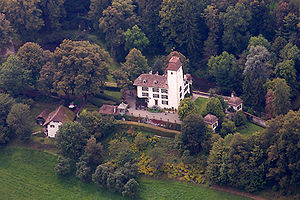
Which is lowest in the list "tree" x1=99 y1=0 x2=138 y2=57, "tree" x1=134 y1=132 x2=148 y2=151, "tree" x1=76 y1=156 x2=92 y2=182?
"tree" x1=76 y1=156 x2=92 y2=182

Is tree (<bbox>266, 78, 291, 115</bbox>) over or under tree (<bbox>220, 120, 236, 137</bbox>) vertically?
over

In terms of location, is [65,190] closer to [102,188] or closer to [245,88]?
[102,188]

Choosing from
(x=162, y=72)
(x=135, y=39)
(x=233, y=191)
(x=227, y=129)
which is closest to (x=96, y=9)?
(x=135, y=39)

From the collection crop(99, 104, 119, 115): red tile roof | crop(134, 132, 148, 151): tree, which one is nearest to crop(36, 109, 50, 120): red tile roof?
crop(99, 104, 119, 115): red tile roof

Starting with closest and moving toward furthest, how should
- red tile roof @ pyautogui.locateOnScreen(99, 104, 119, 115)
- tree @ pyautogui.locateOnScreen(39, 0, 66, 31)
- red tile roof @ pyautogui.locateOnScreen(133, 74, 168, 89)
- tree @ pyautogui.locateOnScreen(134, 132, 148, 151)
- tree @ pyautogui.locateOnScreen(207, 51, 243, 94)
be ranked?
tree @ pyautogui.locateOnScreen(134, 132, 148, 151), red tile roof @ pyautogui.locateOnScreen(133, 74, 168, 89), red tile roof @ pyautogui.locateOnScreen(99, 104, 119, 115), tree @ pyautogui.locateOnScreen(207, 51, 243, 94), tree @ pyautogui.locateOnScreen(39, 0, 66, 31)

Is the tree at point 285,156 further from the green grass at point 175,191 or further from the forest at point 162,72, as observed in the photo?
the green grass at point 175,191

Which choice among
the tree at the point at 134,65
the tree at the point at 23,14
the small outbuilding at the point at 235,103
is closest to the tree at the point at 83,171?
the tree at the point at 134,65

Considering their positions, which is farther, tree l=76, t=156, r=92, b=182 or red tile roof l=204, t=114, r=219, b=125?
red tile roof l=204, t=114, r=219, b=125

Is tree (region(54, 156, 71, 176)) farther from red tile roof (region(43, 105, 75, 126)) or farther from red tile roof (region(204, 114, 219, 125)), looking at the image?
red tile roof (region(204, 114, 219, 125))
